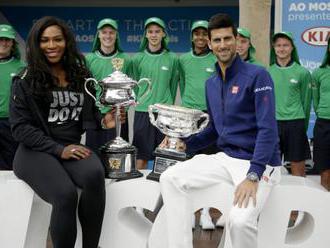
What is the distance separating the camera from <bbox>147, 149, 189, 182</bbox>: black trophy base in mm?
3672

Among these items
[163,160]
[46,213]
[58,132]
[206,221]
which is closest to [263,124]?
[163,160]

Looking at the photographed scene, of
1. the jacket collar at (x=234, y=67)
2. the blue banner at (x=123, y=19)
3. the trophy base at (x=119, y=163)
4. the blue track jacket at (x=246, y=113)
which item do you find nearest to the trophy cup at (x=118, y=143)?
the trophy base at (x=119, y=163)

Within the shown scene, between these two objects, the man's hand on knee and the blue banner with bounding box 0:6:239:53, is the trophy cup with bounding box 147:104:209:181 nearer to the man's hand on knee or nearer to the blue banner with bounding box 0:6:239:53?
the man's hand on knee

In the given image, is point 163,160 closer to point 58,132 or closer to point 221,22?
point 58,132

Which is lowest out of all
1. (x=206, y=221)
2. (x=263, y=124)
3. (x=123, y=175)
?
(x=206, y=221)

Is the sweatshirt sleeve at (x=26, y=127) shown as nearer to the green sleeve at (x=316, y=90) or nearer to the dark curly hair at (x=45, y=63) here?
→ the dark curly hair at (x=45, y=63)

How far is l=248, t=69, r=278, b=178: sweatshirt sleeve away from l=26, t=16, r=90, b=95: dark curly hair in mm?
1108

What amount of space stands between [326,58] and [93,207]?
2662mm

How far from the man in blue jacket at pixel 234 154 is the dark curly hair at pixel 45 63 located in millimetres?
825

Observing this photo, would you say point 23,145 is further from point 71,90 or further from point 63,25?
point 63,25

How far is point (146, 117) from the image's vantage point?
17.0 feet

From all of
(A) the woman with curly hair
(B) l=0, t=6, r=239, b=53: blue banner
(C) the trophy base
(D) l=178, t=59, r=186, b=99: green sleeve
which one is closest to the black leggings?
(A) the woman with curly hair

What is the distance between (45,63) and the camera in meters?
3.55

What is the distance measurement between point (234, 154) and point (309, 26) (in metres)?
2.96
